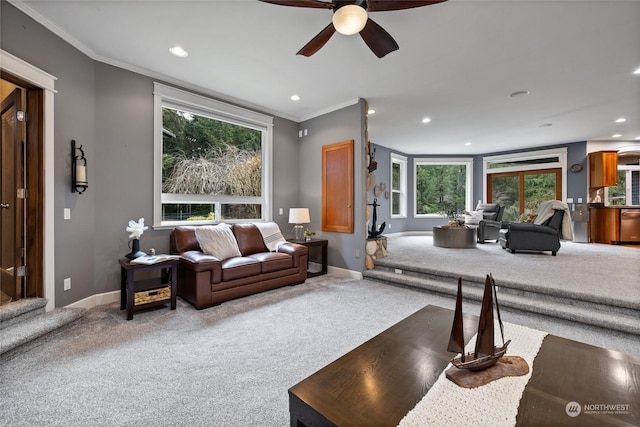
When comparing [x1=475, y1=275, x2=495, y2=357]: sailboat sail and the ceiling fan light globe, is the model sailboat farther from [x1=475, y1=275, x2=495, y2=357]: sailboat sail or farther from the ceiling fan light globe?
the ceiling fan light globe

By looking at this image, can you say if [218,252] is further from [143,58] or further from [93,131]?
[143,58]

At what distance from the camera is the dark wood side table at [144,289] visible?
8.80 ft


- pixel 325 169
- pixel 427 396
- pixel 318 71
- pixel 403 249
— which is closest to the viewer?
pixel 427 396

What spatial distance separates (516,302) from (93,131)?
5.10m

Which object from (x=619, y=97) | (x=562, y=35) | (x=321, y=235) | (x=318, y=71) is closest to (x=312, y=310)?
(x=321, y=235)

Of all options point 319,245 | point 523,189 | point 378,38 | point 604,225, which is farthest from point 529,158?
point 378,38

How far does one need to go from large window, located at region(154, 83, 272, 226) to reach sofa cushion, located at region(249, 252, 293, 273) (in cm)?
112

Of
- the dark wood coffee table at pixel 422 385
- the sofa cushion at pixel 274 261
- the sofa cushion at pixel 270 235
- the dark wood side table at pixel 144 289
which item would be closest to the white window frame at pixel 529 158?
the sofa cushion at pixel 270 235

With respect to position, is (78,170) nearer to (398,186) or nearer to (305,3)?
(305,3)

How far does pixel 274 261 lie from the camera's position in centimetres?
364

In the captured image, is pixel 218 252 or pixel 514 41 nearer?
pixel 514 41

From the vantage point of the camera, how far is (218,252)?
3502 mm

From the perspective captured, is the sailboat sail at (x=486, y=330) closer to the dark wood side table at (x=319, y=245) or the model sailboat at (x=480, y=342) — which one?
the model sailboat at (x=480, y=342)

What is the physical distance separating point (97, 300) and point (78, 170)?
1.46 meters
